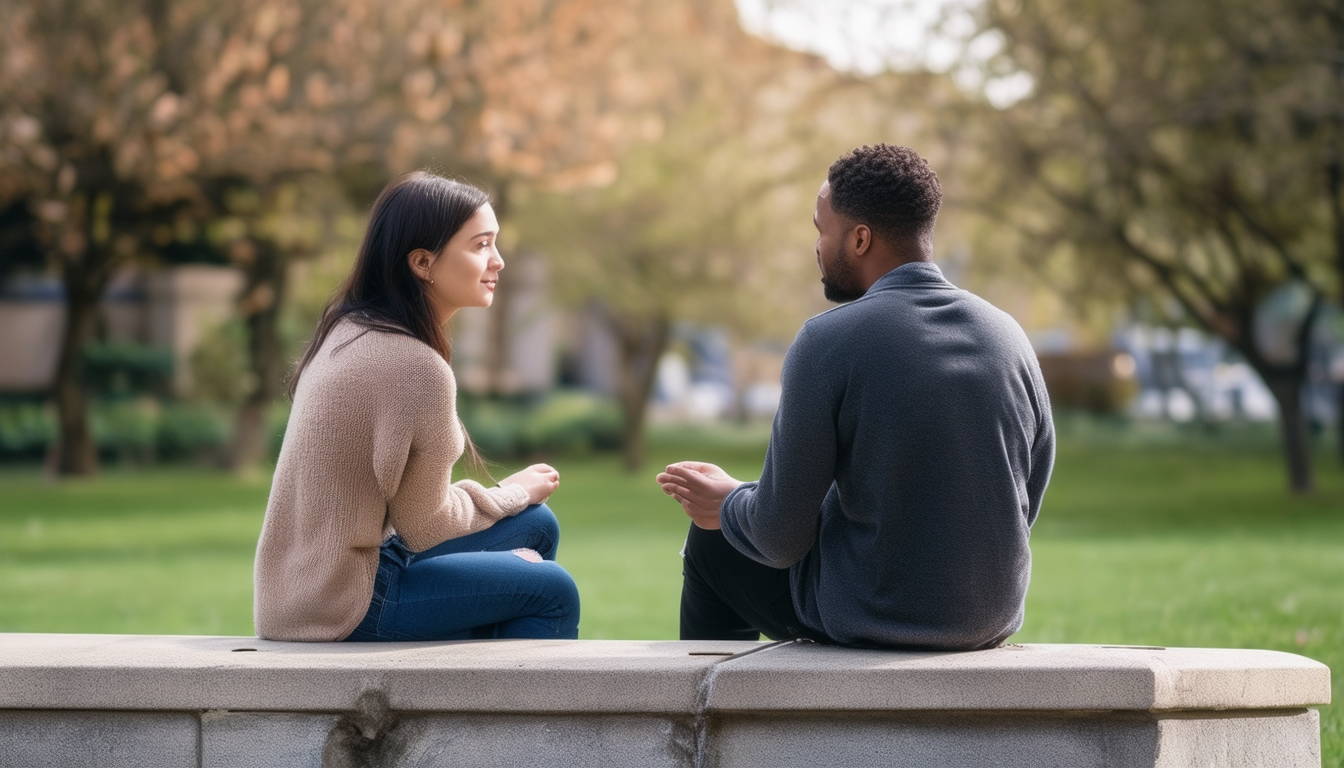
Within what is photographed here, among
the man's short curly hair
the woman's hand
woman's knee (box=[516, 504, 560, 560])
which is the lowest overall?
woman's knee (box=[516, 504, 560, 560])

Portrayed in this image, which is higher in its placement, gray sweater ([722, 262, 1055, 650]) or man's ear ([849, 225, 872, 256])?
man's ear ([849, 225, 872, 256])

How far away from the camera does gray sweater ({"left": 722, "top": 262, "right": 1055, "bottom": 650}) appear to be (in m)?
3.32

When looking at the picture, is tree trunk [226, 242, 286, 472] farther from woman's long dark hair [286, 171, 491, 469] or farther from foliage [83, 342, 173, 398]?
woman's long dark hair [286, 171, 491, 469]

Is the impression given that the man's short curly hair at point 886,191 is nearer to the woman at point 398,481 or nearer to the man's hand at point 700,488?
the man's hand at point 700,488

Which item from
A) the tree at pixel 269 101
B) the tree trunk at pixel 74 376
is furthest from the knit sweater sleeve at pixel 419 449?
the tree trunk at pixel 74 376

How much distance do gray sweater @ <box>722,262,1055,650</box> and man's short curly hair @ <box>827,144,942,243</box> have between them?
0.54ft

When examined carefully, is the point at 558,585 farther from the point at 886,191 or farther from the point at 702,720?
the point at 886,191

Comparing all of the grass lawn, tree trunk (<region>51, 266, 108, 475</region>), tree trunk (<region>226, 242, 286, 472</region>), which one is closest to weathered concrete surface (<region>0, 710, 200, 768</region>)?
the grass lawn

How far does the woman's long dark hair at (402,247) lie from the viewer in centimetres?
384


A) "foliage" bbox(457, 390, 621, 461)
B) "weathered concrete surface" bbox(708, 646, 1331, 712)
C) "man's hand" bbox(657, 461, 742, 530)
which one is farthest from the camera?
"foliage" bbox(457, 390, 621, 461)

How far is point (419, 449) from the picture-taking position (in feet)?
11.9

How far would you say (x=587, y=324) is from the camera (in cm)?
4675

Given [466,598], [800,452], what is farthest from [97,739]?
[800,452]

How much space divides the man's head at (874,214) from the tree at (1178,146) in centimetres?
1158
